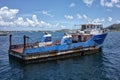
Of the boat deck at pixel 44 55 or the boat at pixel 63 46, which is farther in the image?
the boat at pixel 63 46

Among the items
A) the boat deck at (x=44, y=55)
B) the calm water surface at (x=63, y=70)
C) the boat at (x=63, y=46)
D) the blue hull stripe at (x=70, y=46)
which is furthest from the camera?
the blue hull stripe at (x=70, y=46)

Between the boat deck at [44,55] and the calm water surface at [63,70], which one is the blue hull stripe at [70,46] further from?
the calm water surface at [63,70]

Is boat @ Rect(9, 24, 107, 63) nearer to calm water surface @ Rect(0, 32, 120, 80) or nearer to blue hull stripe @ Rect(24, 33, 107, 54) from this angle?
blue hull stripe @ Rect(24, 33, 107, 54)

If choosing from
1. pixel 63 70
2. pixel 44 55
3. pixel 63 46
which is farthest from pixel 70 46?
pixel 63 70

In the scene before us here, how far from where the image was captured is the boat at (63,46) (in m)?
27.8

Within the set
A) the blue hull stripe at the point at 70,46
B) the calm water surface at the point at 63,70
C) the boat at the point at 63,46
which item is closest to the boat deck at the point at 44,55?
the boat at the point at 63,46

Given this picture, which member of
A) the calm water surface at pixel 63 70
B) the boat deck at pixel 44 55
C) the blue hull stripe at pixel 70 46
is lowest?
the calm water surface at pixel 63 70

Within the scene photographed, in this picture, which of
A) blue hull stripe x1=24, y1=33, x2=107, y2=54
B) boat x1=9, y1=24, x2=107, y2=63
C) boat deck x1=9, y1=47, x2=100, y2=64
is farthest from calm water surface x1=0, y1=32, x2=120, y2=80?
blue hull stripe x1=24, y1=33, x2=107, y2=54

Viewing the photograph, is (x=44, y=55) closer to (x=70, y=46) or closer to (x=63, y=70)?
(x=63, y=70)

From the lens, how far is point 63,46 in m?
31.2

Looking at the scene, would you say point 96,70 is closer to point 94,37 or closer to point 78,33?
point 94,37

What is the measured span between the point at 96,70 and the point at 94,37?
37.7ft

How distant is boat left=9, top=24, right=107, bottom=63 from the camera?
91.3ft

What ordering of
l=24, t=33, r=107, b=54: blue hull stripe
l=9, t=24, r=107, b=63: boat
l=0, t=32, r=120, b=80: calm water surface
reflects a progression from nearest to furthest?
l=0, t=32, r=120, b=80: calm water surface → l=9, t=24, r=107, b=63: boat → l=24, t=33, r=107, b=54: blue hull stripe
